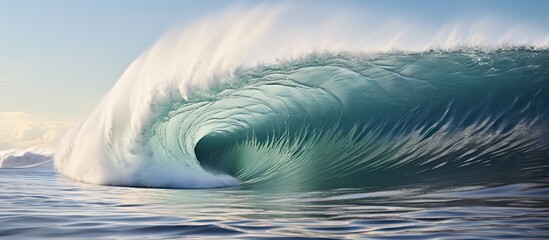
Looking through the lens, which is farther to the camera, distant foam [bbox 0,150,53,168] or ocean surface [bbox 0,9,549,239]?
distant foam [bbox 0,150,53,168]

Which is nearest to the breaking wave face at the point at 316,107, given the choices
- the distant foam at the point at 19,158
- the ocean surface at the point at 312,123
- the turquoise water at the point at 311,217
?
the ocean surface at the point at 312,123

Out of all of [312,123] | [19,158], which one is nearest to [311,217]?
[312,123]

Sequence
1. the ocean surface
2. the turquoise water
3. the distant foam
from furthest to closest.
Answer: the distant foam < the ocean surface < the turquoise water

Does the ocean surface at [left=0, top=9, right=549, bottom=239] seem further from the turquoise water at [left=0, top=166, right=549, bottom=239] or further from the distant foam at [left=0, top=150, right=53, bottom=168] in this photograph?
the distant foam at [left=0, top=150, right=53, bottom=168]

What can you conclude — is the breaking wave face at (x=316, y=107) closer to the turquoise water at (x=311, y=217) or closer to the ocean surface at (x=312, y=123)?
the ocean surface at (x=312, y=123)

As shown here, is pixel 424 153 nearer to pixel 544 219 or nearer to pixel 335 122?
pixel 335 122

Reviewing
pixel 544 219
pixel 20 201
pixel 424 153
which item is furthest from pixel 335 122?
pixel 544 219

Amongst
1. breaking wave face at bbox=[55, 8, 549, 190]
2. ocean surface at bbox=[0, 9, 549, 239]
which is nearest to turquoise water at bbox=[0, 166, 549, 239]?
ocean surface at bbox=[0, 9, 549, 239]
